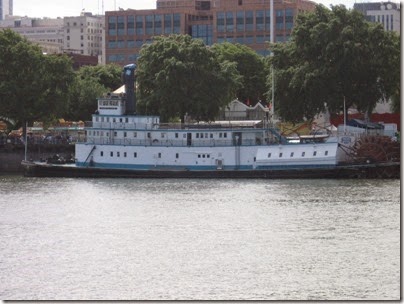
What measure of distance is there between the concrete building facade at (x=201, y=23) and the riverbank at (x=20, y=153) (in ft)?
258

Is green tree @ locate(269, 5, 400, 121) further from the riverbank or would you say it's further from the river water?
the river water

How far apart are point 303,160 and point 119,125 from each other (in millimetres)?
15994

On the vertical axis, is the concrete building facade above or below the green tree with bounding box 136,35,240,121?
above

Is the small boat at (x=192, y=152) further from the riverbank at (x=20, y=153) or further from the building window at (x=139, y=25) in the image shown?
the building window at (x=139, y=25)

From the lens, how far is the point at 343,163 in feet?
308

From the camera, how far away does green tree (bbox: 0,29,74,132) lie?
116 m

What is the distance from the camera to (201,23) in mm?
196000

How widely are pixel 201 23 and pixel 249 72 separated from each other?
54.0 m

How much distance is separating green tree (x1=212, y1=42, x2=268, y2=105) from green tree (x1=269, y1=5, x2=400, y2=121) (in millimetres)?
31520

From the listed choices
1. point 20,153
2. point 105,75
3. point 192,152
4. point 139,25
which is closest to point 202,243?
point 192,152

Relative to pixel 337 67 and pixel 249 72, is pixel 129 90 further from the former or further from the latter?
pixel 249 72

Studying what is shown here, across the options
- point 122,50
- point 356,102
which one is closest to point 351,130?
point 356,102

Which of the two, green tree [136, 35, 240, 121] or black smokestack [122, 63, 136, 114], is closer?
black smokestack [122, 63, 136, 114]

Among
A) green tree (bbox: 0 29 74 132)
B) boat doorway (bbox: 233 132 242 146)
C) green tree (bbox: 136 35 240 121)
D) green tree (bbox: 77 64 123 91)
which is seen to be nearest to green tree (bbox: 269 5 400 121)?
green tree (bbox: 136 35 240 121)
